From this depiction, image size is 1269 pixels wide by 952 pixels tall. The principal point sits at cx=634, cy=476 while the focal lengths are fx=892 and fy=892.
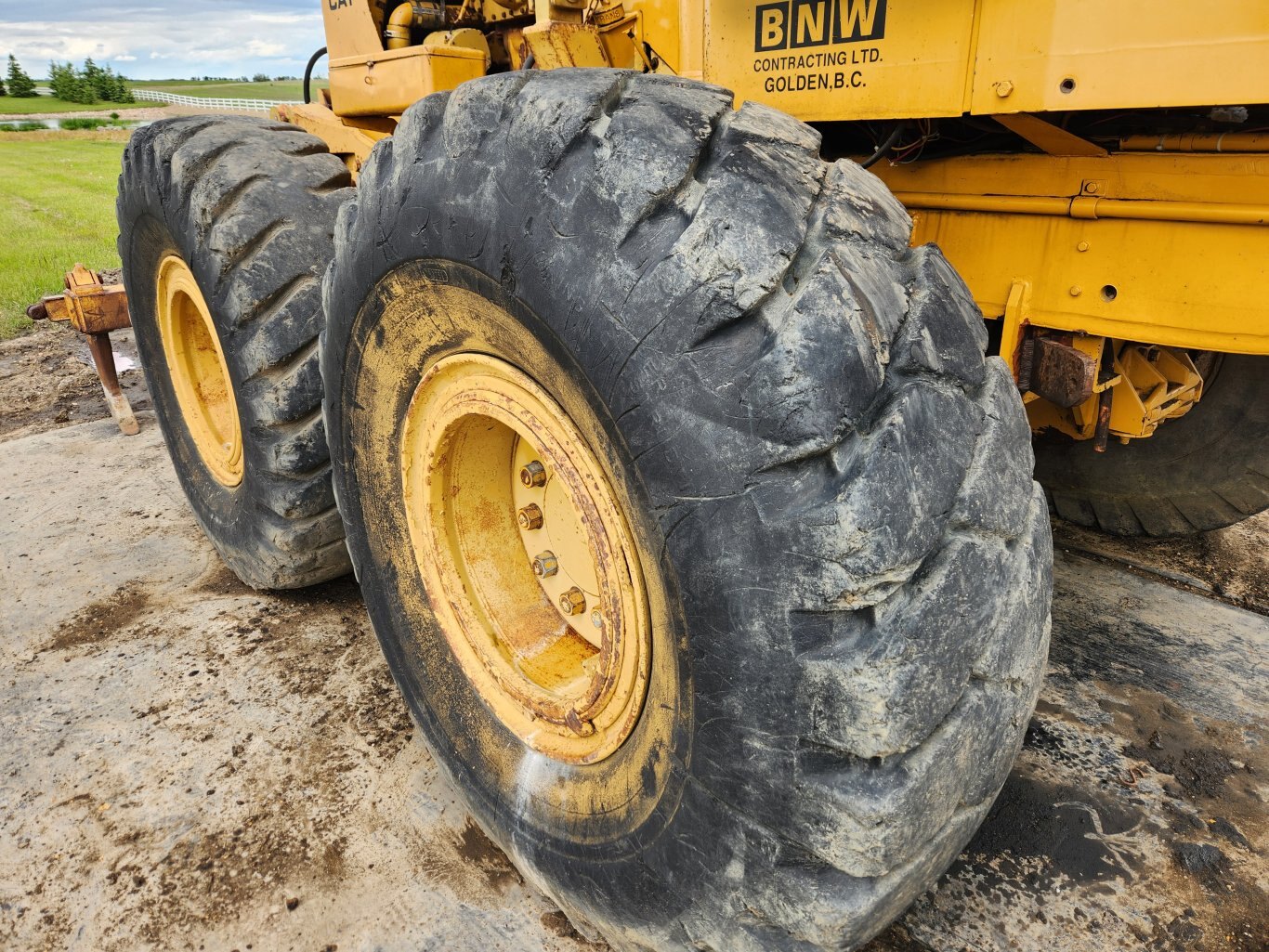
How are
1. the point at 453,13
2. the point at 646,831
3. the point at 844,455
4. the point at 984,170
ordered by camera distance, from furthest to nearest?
the point at 453,13 < the point at 984,170 < the point at 646,831 < the point at 844,455

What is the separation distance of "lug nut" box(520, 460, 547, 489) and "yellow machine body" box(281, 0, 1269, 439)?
0.97 metres

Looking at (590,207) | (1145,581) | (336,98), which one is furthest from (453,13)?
(1145,581)

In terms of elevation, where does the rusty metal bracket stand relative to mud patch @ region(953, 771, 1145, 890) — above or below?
above

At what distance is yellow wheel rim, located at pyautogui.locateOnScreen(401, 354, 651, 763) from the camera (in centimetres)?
162

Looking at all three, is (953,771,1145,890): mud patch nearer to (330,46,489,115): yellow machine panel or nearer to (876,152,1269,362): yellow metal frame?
(876,152,1269,362): yellow metal frame

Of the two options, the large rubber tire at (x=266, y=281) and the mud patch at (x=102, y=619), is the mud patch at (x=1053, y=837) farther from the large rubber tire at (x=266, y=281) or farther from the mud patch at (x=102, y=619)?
the mud patch at (x=102, y=619)

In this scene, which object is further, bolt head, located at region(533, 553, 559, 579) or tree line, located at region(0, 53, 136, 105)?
tree line, located at region(0, 53, 136, 105)

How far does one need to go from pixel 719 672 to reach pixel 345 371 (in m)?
1.17

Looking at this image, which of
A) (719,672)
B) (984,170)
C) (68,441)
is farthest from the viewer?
(68,441)

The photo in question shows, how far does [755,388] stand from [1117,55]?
0.90 metres

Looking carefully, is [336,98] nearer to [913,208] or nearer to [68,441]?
[913,208]

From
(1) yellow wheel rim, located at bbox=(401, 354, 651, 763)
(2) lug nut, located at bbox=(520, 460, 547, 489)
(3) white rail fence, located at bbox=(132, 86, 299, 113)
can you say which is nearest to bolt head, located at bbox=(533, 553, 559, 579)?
(1) yellow wheel rim, located at bbox=(401, 354, 651, 763)

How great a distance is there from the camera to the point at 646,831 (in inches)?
58.7

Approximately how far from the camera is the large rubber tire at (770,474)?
3.81ft
